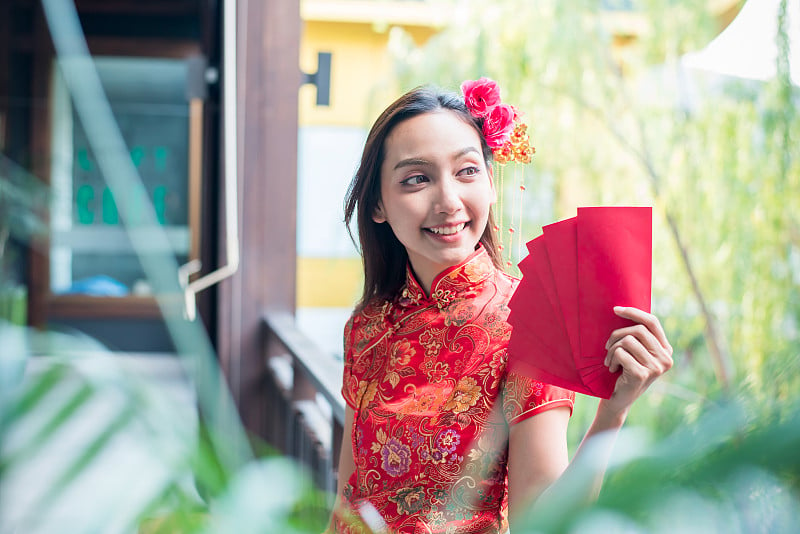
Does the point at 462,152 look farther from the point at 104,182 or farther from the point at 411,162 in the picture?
the point at 104,182

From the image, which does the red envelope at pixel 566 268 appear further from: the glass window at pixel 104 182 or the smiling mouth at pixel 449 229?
the glass window at pixel 104 182

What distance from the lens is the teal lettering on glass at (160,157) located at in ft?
18.0

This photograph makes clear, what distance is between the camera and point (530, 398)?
2.69 ft

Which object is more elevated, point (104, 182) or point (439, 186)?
point (439, 186)

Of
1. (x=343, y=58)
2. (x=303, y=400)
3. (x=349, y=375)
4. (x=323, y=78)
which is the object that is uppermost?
(x=343, y=58)

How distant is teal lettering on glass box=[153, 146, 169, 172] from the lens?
18.0ft

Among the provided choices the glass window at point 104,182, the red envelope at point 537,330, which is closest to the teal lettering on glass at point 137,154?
the glass window at point 104,182

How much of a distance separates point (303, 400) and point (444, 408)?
47.3 inches

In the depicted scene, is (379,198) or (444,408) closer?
(444,408)

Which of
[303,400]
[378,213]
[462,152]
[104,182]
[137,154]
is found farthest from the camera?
[137,154]

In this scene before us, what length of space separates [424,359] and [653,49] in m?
3.20

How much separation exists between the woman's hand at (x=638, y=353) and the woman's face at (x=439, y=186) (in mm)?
311

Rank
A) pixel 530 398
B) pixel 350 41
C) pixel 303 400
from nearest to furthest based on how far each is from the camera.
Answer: pixel 530 398 < pixel 303 400 < pixel 350 41

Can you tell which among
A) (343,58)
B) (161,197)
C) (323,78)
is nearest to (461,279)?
(323,78)
